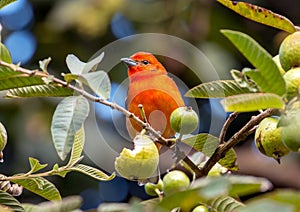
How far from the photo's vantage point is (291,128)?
80 centimetres

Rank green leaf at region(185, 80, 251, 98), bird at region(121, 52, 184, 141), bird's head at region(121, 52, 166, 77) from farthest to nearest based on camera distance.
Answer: bird's head at region(121, 52, 166, 77), bird at region(121, 52, 184, 141), green leaf at region(185, 80, 251, 98)

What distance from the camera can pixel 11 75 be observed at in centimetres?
90

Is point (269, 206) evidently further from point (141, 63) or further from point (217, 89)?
point (141, 63)

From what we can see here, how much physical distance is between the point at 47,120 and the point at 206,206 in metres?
2.84

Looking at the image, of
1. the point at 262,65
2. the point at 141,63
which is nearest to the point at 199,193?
the point at 262,65

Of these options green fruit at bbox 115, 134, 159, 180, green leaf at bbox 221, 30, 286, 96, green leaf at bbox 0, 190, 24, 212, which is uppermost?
green leaf at bbox 221, 30, 286, 96

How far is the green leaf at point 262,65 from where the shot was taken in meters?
0.75

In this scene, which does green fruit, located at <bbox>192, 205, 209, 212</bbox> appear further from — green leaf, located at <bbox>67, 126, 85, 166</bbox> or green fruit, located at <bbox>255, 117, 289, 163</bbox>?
green leaf, located at <bbox>67, 126, 85, 166</bbox>

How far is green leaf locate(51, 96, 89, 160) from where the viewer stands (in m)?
0.86

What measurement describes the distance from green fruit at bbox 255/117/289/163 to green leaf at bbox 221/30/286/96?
158 mm

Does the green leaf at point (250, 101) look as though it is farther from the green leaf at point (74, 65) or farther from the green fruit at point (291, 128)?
the green leaf at point (74, 65)

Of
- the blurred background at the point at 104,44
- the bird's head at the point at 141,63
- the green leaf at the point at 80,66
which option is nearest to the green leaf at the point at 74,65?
the green leaf at the point at 80,66

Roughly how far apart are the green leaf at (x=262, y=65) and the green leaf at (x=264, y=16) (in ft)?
0.93

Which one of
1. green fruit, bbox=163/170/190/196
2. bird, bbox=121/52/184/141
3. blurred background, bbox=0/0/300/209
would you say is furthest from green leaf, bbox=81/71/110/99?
blurred background, bbox=0/0/300/209
